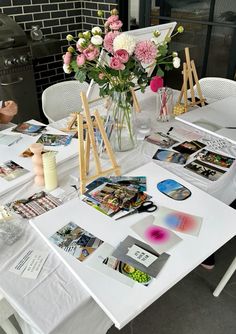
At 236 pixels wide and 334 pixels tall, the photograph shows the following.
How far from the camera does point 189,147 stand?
1.51m

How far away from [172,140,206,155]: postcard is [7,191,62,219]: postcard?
2.13ft

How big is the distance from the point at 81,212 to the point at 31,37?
8.09 feet

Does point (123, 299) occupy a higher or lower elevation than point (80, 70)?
lower

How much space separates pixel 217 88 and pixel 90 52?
1343 millimetres

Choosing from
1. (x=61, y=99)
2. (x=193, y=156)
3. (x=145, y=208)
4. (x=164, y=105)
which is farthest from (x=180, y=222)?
(x=61, y=99)

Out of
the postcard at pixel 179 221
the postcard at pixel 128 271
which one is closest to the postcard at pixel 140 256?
the postcard at pixel 128 271

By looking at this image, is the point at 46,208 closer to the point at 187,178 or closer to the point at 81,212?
the point at 81,212

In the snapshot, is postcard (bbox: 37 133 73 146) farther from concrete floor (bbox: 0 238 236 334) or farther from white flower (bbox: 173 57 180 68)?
concrete floor (bbox: 0 238 236 334)

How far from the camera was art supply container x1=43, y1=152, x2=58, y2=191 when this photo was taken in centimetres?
117

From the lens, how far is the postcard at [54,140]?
1509 mm

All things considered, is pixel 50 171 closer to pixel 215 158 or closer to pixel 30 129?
pixel 30 129

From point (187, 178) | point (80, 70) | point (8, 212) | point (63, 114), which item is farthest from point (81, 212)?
point (63, 114)

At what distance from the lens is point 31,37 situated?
2986 mm

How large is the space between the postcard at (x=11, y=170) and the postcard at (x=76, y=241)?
1.28 feet
